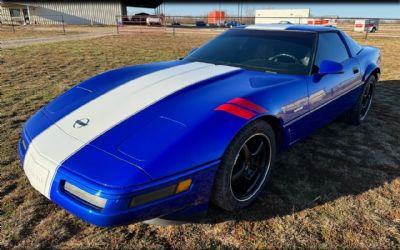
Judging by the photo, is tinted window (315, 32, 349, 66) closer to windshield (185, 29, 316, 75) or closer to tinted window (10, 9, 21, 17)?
windshield (185, 29, 316, 75)

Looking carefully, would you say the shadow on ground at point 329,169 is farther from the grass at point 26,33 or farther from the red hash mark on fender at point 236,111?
the grass at point 26,33

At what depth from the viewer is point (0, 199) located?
240cm

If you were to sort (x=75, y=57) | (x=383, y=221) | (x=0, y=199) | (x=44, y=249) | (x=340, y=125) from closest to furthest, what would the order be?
(x=44, y=249), (x=383, y=221), (x=0, y=199), (x=340, y=125), (x=75, y=57)

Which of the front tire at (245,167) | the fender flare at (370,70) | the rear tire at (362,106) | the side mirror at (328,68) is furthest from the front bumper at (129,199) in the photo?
the fender flare at (370,70)

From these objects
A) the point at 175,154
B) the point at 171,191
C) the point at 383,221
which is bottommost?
the point at 383,221

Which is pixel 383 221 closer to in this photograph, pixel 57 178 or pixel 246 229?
pixel 246 229

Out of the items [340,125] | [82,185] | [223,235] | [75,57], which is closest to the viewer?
[82,185]

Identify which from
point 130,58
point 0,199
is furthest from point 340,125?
point 130,58

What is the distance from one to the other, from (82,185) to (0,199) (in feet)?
4.01

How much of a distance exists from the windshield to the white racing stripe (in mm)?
377

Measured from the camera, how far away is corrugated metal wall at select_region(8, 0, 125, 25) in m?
37.4

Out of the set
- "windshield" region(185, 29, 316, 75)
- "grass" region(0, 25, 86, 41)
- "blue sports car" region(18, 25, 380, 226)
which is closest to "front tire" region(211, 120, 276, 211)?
"blue sports car" region(18, 25, 380, 226)

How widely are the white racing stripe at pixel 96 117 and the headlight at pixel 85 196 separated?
0.47 feet

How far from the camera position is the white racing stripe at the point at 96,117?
1.84 meters
